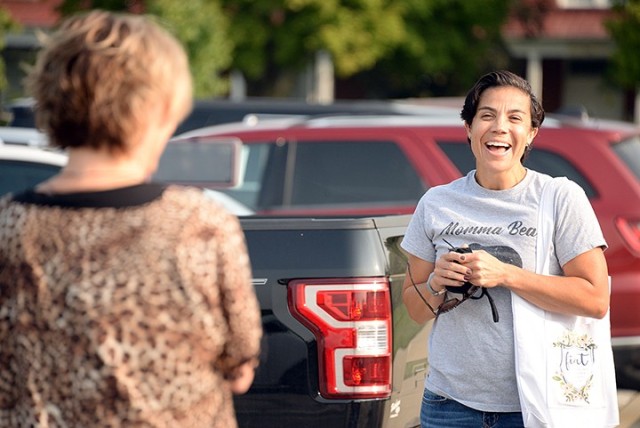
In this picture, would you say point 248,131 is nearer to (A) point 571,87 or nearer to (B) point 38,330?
(B) point 38,330

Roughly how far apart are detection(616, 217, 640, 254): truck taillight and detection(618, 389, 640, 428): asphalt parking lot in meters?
0.83

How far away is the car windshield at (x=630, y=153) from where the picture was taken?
8.37m

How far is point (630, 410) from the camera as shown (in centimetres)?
771

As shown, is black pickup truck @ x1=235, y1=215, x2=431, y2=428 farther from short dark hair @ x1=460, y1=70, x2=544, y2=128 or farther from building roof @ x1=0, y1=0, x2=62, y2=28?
building roof @ x1=0, y1=0, x2=62, y2=28

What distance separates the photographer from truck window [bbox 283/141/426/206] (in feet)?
28.0

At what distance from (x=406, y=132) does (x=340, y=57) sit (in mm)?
19984

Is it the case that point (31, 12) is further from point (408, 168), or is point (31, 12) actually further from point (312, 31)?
point (408, 168)

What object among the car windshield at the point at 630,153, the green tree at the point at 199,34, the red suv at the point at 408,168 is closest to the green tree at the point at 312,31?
the green tree at the point at 199,34

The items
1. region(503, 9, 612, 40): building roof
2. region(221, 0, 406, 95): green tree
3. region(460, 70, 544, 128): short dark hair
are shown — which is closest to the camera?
region(460, 70, 544, 128): short dark hair

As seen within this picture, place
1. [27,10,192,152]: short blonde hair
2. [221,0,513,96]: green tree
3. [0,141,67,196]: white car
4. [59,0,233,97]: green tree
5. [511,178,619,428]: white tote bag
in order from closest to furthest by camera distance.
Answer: [27,10,192,152]: short blonde hair → [511,178,619,428]: white tote bag → [0,141,67,196]: white car → [59,0,233,97]: green tree → [221,0,513,96]: green tree

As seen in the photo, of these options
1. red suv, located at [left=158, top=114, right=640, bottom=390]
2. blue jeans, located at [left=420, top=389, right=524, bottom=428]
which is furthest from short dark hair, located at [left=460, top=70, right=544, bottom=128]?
red suv, located at [left=158, top=114, right=640, bottom=390]

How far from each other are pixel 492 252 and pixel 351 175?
5006mm

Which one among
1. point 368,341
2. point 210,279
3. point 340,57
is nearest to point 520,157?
point 368,341

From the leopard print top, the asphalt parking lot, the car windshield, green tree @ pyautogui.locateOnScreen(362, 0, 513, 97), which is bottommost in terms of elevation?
the asphalt parking lot
